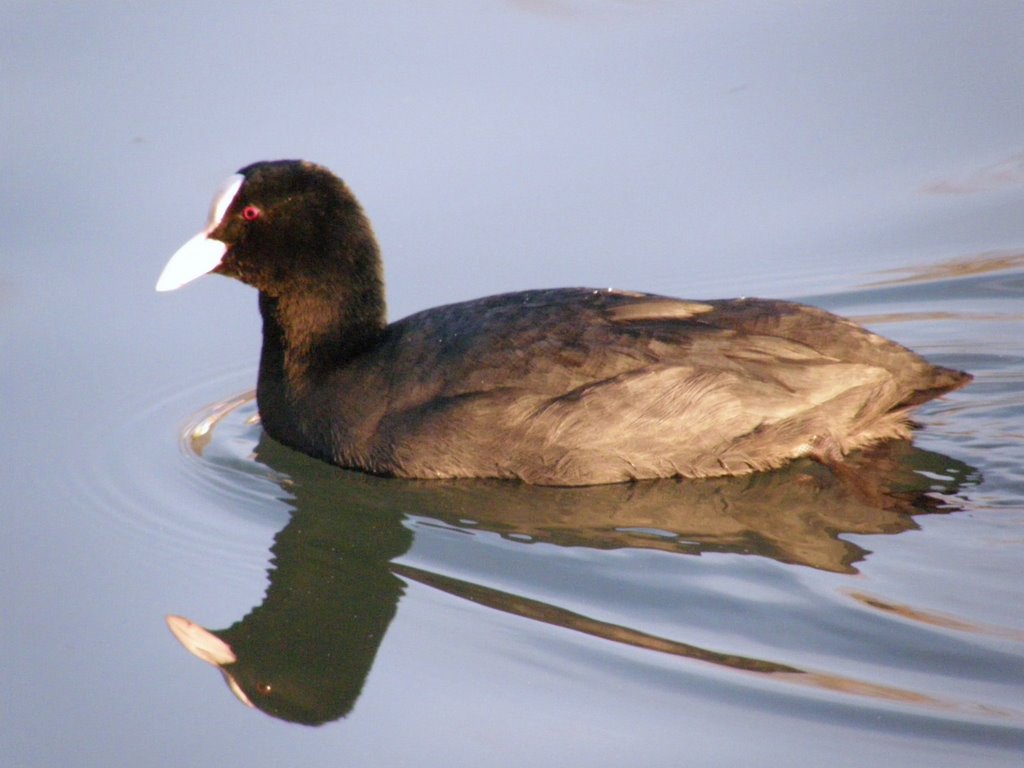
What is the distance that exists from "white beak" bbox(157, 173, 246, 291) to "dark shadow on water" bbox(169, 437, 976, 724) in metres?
0.85

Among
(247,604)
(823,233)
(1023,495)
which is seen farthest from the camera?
(823,233)

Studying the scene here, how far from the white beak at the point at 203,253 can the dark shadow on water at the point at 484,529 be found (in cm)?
85

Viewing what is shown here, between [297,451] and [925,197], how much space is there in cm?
387

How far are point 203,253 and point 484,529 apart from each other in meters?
1.75

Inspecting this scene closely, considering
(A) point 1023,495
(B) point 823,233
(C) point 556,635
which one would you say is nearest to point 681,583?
(C) point 556,635

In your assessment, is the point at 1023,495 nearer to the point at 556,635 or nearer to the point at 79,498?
the point at 556,635

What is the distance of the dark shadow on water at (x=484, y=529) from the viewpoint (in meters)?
4.83

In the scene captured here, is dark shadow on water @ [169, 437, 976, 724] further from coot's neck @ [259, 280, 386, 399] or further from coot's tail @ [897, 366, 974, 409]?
coot's neck @ [259, 280, 386, 399]

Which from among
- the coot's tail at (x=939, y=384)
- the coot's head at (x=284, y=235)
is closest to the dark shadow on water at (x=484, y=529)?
the coot's tail at (x=939, y=384)

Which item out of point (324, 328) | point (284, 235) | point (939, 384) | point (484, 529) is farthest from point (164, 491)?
point (939, 384)

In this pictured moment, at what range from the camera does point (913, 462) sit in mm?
6117

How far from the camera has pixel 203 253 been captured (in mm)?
6320

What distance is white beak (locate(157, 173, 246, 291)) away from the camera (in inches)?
246

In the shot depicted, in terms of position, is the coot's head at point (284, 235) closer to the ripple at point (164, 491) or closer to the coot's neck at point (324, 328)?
the coot's neck at point (324, 328)
